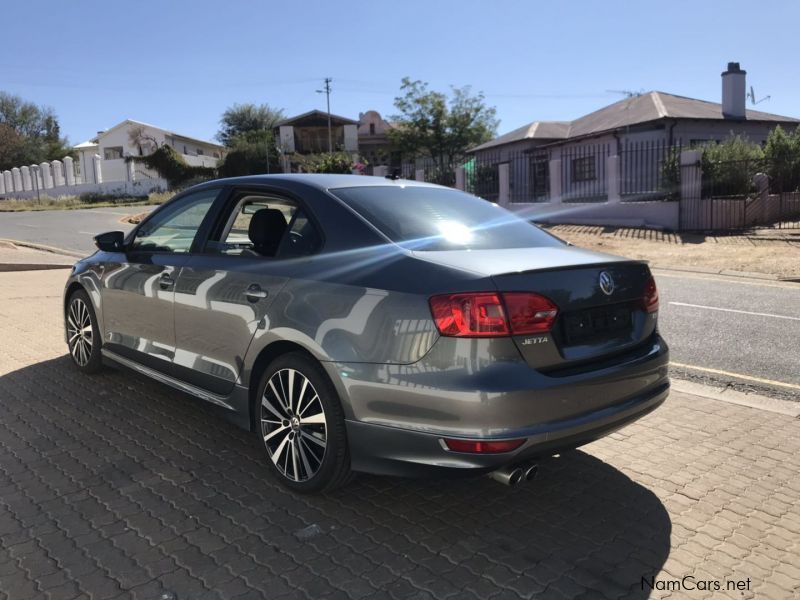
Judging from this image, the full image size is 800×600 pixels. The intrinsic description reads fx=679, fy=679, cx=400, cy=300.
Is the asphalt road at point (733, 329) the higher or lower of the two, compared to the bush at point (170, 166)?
lower

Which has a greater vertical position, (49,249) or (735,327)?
(49,249)

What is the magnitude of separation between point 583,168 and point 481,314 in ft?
92.0

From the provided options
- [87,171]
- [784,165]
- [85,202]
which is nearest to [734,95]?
[784,165]

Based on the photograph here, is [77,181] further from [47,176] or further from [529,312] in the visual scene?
[529,312]

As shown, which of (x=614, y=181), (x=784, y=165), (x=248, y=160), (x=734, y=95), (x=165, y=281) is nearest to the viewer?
(x=165, y=281)

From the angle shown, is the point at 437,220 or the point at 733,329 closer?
the point at 437,220

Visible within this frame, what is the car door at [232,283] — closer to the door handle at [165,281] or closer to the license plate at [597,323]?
the door handle at [165,281]

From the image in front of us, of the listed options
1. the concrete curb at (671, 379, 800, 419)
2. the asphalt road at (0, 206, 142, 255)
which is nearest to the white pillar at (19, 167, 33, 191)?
the asphalt road at (0, 206, 142, 255)

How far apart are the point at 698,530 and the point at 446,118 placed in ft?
142

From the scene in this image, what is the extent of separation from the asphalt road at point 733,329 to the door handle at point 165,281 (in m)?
4.31

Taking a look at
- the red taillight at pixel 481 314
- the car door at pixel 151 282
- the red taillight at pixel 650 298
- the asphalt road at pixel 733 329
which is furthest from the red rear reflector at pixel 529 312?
the asphalt road at pixel 733 329

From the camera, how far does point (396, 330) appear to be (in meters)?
2.94

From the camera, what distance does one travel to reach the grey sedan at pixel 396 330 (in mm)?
2838

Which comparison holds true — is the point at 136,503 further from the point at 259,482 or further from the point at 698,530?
the point at 698,530
